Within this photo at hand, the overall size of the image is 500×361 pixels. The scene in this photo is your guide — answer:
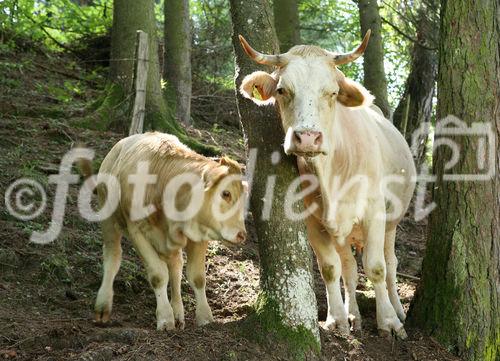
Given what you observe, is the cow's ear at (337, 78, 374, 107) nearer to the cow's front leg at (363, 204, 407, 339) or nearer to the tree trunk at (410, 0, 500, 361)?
the tree trunk at (410, 0, 500, 361)

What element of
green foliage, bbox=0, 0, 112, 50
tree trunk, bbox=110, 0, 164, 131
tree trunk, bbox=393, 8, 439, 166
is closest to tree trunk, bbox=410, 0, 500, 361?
tree trunk, bbox=110, 0, 164, 131

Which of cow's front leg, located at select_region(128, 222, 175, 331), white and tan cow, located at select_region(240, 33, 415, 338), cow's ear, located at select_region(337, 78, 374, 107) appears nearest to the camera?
white and tan cow, located at select_region(240, 33, 415, 338)

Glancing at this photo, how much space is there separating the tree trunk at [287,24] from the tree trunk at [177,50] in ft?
5.81

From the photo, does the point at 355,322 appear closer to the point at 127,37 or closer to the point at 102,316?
the point at 102,316

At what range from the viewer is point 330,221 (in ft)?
24.6

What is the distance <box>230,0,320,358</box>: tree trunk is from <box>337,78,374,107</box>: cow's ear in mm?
687

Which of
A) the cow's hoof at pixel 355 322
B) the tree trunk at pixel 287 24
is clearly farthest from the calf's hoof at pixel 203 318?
the tree trunk at pixel 287 24

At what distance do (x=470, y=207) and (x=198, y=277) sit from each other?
2717mm

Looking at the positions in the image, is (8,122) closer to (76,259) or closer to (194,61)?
(76,259)

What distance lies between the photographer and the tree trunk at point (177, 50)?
47.0 feet

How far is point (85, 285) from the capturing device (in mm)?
8391

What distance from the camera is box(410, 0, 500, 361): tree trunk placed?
738cm

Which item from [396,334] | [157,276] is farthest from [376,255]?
[157,276]

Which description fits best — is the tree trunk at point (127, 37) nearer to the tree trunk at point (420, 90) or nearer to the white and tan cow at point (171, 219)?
the white and tan cow at point (171, 219)
